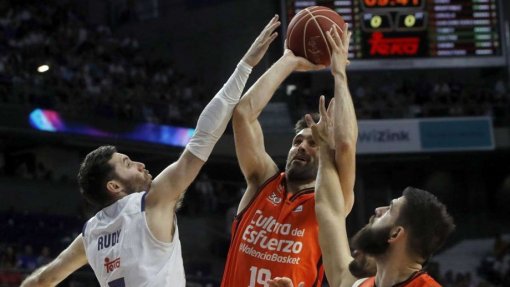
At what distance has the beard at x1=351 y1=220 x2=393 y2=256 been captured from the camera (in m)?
3.08

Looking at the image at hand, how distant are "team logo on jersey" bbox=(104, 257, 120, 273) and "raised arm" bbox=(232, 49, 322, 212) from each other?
859mm

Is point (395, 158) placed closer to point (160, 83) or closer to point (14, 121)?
point (160, 83)

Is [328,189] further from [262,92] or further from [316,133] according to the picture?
[262,92]

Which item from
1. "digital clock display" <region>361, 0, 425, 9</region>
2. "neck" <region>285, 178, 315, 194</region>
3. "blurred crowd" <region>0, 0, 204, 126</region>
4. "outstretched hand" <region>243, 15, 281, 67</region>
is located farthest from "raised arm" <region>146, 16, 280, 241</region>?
"blurred crowd" <region>0, 0, 204, 126</region>

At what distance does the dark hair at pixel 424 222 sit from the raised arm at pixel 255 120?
52.9 inches

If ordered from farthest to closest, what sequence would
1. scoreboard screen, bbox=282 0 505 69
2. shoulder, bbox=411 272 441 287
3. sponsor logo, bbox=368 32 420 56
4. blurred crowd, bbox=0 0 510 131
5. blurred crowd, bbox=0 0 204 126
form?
blurred crowd, bbox=0 0 510 131
blurred crowd, bbox=0 0 204 126
sponsor logo, bbox=368 32 420 56
scoreboard screen, bbox=282 0 505 69
shoulder, bbox=411 272 441 287

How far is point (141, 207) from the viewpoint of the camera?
12.2 ft

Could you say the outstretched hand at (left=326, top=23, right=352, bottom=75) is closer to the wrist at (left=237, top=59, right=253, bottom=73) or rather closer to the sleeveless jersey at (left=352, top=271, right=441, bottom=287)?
the wrist at (left=237, top=59, right=253, bottom=73)

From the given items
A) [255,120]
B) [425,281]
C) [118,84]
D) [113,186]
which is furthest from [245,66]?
[118,84]

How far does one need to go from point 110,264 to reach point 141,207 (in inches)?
10.8

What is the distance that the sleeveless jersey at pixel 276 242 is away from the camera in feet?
13.5

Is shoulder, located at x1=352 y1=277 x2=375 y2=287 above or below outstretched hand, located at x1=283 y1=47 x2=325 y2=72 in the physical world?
below

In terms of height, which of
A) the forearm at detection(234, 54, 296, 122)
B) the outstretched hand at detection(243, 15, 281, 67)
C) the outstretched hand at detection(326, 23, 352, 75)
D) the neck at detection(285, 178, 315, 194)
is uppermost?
the outstretched hand at detection(326, 23, 352, 75)

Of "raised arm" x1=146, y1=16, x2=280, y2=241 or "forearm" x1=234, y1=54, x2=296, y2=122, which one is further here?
"forearm" x1=234, y1=54, x2=296, y2=122
